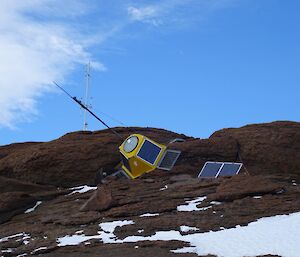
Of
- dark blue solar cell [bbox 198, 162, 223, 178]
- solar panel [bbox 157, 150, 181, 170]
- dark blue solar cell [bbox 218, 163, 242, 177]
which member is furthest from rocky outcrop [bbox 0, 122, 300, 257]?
dark blue solar cell [bbox 218, 163, 242, 177]

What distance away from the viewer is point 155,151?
→ 25609 mm

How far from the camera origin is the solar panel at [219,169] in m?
24.0

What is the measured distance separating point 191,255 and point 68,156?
664 inches

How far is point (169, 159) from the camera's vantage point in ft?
84.4

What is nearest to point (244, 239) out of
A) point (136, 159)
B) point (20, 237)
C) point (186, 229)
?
point (186, 229)

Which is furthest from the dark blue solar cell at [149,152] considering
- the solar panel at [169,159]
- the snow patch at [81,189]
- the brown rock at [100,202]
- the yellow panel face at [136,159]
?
the brown rock at [100,202]

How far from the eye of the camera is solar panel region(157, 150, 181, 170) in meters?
25.4

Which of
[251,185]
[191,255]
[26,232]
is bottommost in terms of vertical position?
[26,232]

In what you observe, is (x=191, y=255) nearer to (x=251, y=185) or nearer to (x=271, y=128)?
(x=251, y=185)

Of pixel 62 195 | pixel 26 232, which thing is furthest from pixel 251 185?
pixel 62 195

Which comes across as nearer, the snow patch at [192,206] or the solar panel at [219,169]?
the snow patch at [192,206]

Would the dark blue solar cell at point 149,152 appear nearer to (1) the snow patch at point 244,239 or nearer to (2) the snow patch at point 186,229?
(1) the snow patch at point 244,239

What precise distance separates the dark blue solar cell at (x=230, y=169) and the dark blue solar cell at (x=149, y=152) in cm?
326

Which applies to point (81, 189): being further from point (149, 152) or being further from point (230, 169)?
point (230, 169)
